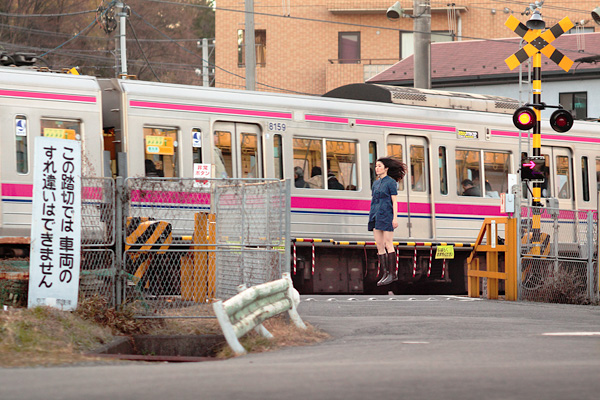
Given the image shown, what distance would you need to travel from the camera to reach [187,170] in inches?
669

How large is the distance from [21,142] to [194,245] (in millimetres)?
6214

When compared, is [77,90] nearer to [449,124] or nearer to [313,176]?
[313,176]

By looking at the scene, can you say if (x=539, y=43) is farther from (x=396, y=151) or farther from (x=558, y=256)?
(x=558, y=256)

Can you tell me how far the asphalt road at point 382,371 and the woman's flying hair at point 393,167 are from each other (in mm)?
4391

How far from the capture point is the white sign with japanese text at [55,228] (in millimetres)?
10164

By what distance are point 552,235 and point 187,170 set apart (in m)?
6.20

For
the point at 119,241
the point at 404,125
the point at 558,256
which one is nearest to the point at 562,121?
the point at 404,125

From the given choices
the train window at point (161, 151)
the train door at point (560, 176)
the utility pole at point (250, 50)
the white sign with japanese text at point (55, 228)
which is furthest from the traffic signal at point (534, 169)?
the white sign with japanese text at point (55, 228)

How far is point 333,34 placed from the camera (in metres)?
43.6

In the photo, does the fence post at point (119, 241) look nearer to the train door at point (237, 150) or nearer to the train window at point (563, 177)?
the train door at point (237, 150)

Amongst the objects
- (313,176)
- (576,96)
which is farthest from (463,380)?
(576,96)

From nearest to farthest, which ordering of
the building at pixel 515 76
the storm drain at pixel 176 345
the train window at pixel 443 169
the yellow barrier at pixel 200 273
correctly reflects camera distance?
the storm drain at pixel 176 345, the yellow barrier at pixel 200 273, the train window at pixel 443 169, the building at pixel 515 76

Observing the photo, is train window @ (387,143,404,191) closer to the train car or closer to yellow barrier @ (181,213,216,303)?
the train car

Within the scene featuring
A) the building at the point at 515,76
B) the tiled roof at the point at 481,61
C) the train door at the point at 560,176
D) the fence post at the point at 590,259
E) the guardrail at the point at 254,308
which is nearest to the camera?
the guardrail at the point at 254,308
